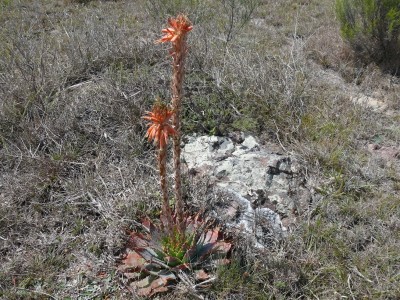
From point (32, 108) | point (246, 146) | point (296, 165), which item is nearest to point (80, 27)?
point (32, 108)

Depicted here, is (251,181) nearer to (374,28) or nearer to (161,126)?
(161,126)

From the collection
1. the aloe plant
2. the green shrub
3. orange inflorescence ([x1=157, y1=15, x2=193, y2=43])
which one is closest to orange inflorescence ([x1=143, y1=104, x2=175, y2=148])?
orange inflorescence ([x1=157, y1=15, x2=193, y2=43])

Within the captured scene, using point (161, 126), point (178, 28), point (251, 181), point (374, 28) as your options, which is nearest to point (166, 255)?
point (161, 126)

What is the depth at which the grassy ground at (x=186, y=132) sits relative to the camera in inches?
103

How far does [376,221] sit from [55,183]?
7.96ft

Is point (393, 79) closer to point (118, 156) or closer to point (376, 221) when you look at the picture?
point (376, 221)

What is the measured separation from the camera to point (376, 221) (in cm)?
294

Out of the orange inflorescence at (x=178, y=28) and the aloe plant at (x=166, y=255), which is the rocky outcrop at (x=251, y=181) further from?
the orange inflorescence at (x=178, y=28)

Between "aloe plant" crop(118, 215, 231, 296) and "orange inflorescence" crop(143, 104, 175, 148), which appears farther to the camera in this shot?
"aloe plant" crop(118, 215, 231, 296)

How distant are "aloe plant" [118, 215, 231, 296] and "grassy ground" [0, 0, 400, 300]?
10cm

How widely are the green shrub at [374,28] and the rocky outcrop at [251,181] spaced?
2.43m

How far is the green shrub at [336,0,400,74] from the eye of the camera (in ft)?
15.8

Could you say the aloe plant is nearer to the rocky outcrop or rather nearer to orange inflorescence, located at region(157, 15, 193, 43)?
the rocky outcrop

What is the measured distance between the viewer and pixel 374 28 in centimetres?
495
